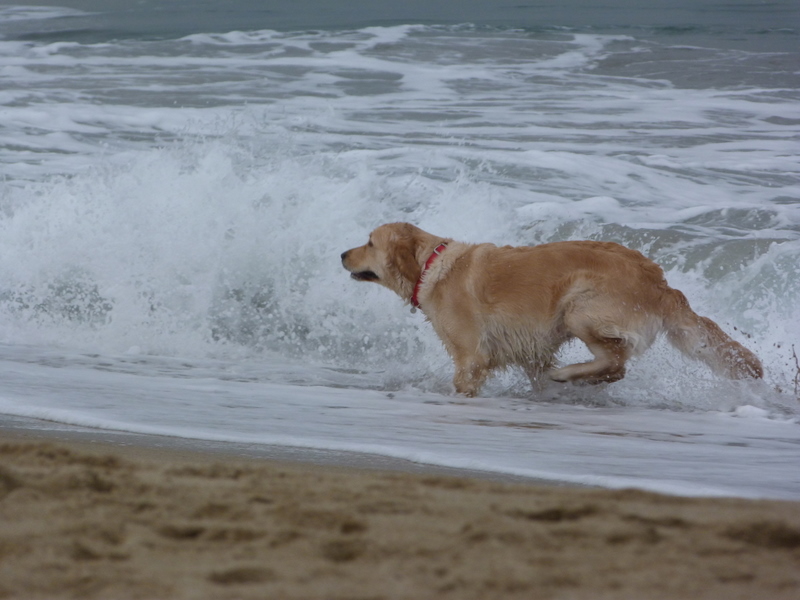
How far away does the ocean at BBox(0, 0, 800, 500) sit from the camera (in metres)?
4.66

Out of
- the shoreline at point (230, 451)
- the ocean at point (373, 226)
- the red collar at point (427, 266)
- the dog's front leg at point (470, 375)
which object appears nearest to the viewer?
the shoreline at point (230, 451)

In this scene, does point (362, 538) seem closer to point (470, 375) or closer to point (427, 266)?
point (470, 375)

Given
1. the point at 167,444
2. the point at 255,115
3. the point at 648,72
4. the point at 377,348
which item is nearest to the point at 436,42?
the point at 648,72

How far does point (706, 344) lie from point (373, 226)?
4.23 m

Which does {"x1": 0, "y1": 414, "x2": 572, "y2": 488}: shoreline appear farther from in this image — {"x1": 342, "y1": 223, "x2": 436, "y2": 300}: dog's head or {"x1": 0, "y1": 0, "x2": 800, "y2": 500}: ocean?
{"x1": 342, "y1": 223, "x2": 436, "y2": 300}: dog's head

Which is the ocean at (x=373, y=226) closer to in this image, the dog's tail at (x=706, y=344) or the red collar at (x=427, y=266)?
the dog's tail at (x=706, y=344)

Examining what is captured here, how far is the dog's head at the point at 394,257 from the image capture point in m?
6.16

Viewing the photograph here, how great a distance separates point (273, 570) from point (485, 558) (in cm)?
46

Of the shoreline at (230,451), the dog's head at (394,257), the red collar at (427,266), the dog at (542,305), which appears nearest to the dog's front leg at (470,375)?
the dog at (542,305)

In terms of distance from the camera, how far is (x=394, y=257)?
6.17m

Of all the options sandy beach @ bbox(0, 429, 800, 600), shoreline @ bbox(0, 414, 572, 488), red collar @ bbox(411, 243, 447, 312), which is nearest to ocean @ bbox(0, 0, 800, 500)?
shoreline @ bbox(0, 414, 572, 488)

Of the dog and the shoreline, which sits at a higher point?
the dog

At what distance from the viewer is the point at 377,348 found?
741 cm

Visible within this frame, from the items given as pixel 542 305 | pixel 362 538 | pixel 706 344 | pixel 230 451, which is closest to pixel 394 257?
pixel 542 305
